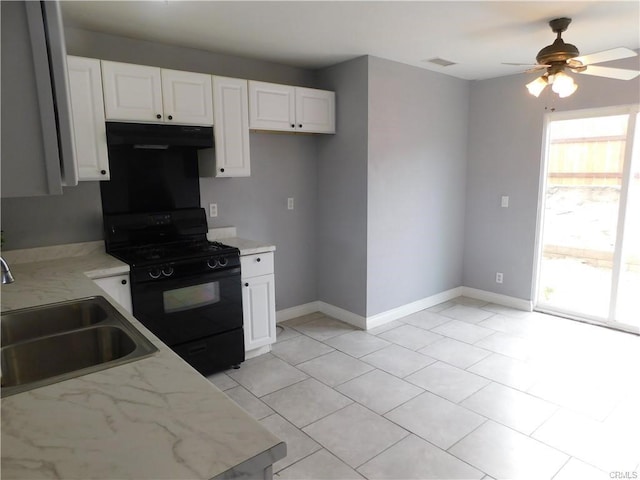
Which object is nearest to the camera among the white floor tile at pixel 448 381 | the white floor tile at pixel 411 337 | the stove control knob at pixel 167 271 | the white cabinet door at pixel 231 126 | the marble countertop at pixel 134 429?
the marble countertop at pixel 134 429

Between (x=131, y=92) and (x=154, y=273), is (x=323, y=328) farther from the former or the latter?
(x=131, y=92)

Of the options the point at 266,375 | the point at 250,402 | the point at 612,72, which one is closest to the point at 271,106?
the point at 266,375

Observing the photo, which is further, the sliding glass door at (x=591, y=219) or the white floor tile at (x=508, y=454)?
the sliding glass door at (x=591, y=219)

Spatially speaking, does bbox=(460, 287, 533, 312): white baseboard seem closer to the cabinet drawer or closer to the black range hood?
the cabinet drawer

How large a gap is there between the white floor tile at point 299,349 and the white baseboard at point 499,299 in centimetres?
224

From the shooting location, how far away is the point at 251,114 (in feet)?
11.3

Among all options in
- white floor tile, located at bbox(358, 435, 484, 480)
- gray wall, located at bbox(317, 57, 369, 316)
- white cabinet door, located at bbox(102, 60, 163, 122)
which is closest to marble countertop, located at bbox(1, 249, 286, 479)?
white floor tile, located at bbox(358, 435, 484, 480)

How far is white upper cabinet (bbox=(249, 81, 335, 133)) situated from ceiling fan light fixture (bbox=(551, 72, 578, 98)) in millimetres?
1902

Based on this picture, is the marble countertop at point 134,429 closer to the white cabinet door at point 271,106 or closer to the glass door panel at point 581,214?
the white cabinet door at point 271,106

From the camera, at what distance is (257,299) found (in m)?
3.40

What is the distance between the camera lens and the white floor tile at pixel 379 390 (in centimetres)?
281

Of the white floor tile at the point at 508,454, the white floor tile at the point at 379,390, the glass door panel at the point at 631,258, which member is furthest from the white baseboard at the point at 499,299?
the white floor tile at the point at 508,454

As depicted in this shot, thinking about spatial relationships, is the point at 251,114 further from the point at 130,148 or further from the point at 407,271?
the point at 407,271

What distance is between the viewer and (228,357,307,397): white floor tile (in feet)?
9.95
